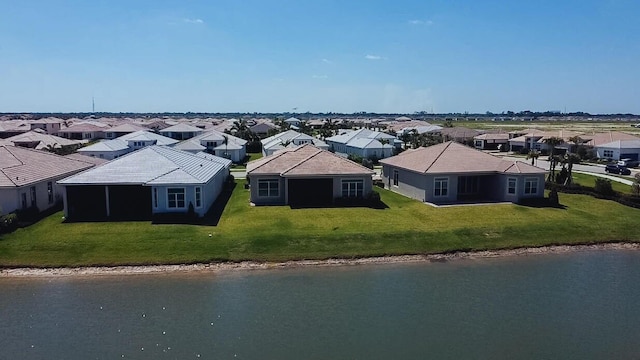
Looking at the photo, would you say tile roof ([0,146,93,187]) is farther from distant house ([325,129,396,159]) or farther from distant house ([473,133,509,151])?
distant house ([473,133,509,151])

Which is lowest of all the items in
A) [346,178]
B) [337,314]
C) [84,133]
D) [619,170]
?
[337,314]

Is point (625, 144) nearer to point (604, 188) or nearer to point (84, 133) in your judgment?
point (604, 188)

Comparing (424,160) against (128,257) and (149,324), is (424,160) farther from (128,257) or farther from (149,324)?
(149,324)

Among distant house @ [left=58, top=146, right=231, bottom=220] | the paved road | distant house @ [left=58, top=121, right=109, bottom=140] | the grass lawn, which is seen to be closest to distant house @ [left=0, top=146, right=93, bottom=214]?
the grass lawn

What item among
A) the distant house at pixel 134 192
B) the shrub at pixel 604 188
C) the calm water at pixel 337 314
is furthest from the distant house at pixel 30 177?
the shrub at pixel 604 188

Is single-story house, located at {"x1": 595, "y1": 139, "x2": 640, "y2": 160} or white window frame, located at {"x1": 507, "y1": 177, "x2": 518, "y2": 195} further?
single-story house, located at {"x1": 595, "y1": 139, "x2": 640, "y2": 160}

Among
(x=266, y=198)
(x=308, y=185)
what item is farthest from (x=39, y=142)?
(x=308, y=185)
